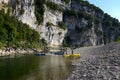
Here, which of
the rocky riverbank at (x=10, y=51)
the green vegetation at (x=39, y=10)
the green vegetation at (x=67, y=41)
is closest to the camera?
the rocky riverbank at (x=10, y=51)

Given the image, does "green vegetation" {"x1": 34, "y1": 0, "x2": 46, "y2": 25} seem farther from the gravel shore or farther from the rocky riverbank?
the gravel shore

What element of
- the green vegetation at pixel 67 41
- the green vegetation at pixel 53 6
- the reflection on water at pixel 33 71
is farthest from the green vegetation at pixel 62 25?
the reflection on water at pixel 33 71

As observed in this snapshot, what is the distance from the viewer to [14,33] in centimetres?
9850

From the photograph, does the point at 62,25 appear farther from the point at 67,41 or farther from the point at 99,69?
the point at 99,69

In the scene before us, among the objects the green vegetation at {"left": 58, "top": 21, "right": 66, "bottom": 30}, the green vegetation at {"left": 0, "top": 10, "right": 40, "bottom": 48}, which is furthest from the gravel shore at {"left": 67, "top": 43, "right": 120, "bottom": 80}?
the green vegetation at {"left": 58, "top": 21, "right": 66, "bottom": 30}

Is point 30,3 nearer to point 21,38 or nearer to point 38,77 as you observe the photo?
point 21,38

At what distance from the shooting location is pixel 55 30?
166375mm

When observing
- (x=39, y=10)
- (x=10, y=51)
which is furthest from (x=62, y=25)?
(x=10, y=51)

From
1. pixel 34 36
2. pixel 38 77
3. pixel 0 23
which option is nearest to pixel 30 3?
pixel 34 36

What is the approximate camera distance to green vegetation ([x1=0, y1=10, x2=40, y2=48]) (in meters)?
88.4

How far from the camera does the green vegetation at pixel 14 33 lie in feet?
290

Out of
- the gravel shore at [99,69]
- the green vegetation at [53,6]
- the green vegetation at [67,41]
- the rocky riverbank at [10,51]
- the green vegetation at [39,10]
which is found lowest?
the gravel shore at [99,69]

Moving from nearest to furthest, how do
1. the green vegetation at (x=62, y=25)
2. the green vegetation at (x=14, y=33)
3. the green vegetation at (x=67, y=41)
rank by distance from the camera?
the green vegetation at (x=14, y=33) → the green vegetation at (x=62, y=25) → the green vegetation at (x=67, y=41)

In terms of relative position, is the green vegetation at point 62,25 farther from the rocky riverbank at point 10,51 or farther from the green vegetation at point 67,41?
the rocky riverbank at point 10,51
